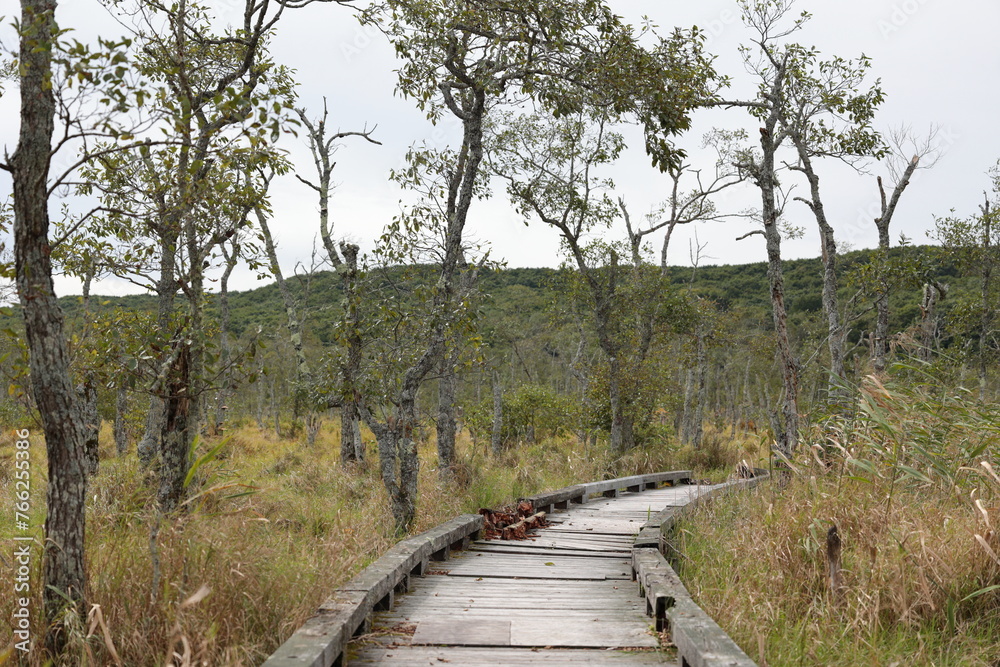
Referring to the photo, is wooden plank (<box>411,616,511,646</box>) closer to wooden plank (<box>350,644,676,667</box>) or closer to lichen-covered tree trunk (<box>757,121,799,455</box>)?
wooden plank (<box>350,644,676,667</box>)

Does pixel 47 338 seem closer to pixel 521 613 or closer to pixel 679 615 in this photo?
pixel 521 613

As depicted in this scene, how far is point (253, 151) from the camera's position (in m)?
5.19

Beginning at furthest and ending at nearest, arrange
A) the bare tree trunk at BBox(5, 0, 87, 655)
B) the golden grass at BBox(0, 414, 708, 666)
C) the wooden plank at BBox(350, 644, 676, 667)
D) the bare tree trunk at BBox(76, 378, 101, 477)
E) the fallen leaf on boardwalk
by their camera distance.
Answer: the fallen leaf on boardwalk, the bare tree trunk at BBox(76, 378, 101, 477), the wooden plank at BBox(350, 644, 676, 667), the bare tree trunk at BBox(5, 0, 87, 655), the golden grass at BBox(0, 414, 708, 666)

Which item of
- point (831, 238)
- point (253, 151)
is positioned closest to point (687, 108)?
point (253, 151)

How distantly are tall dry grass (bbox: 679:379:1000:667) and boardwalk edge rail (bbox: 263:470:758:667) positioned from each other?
29 cm

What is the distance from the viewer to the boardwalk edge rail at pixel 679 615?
361 cm

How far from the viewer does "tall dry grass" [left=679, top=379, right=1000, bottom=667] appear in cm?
400

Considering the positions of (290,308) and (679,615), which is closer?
(679,615)

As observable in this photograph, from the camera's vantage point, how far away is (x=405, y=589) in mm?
5871

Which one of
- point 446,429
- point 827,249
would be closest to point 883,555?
point 446,429

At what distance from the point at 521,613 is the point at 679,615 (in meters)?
1.38

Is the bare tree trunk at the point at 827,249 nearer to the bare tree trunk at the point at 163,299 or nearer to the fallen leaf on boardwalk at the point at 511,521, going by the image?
the fallen leaf on boardwalk at the point at 511,521

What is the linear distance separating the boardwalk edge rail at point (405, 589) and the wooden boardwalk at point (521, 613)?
145mm

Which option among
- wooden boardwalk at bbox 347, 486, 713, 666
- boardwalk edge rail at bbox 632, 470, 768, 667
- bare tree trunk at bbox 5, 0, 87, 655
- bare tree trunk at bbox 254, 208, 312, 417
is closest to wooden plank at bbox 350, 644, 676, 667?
wooden boardwalk at bbox 347, 486, 713, 666
